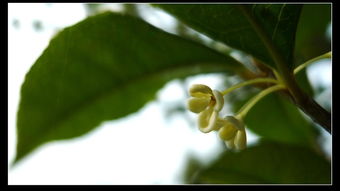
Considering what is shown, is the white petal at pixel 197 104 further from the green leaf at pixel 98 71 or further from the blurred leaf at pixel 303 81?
the blurred leaf at pixel 303 81

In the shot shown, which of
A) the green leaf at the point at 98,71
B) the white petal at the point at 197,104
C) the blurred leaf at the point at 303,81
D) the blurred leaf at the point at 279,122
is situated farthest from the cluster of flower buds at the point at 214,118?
the blurred leaf at the point at 279,122

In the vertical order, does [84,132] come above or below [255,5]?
below

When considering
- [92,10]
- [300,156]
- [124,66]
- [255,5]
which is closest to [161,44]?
[124,66]

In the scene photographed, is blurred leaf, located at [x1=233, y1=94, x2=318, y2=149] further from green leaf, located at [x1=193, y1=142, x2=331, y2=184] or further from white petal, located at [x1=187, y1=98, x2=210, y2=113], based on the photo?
white petal, located at [x1=187, y1=98, x2=210, y2=113]

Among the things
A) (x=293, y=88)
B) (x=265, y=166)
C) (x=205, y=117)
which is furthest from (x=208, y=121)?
(x=265, y=166)

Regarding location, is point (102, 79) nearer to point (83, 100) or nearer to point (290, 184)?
point (83, 100)
